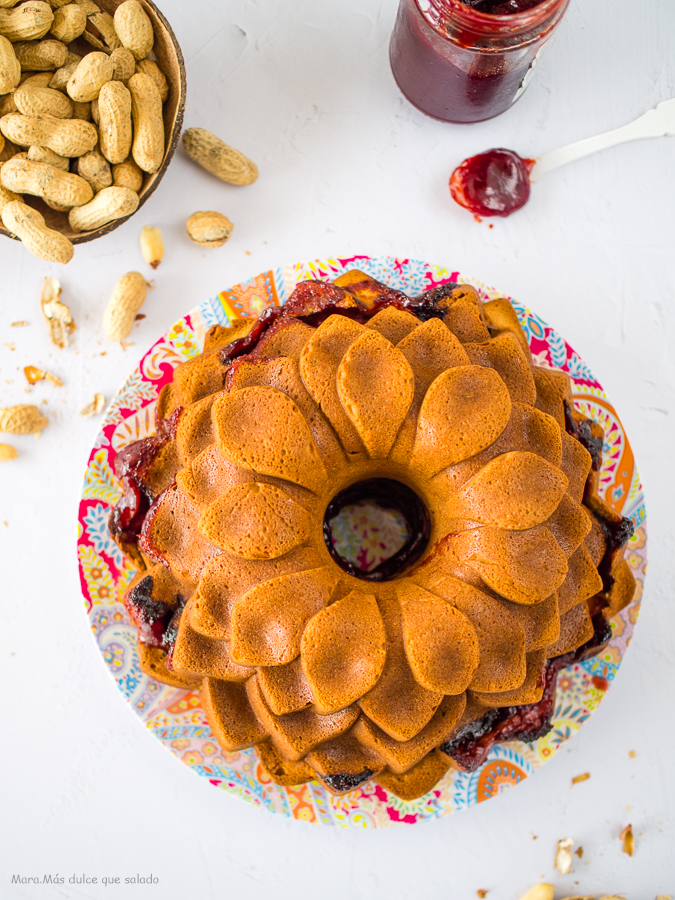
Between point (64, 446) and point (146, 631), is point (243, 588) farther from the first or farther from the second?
point (64, 446)

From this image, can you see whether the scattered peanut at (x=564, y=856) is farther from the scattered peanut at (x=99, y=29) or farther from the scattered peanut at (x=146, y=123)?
the scattered peanut at (x=99, y=29)

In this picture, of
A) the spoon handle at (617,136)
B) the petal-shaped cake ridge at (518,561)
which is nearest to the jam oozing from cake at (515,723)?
the petal-shaped cake ridge at (518,561)

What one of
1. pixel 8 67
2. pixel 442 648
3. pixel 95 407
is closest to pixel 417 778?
pixel 442 648

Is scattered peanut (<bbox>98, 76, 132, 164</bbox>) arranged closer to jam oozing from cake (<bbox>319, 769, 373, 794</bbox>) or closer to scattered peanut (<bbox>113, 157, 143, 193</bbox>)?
scattered peanut (<bbox>113, 157, 143, 193</bbox>)

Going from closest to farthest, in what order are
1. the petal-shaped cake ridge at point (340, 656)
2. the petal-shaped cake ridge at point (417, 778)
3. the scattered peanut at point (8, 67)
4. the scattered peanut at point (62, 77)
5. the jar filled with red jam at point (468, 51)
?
the petal-shaped cake ridge at point (340, 656), the petal-shaped cake ridge at point (417, 778), the jar filled with red jam at point (468, 51), the scattered peanut at point (8, 67), the scattered peanut at point (62, 77)

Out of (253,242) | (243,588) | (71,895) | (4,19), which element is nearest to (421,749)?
(243,588)

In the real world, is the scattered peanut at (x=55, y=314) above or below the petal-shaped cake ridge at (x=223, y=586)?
below
